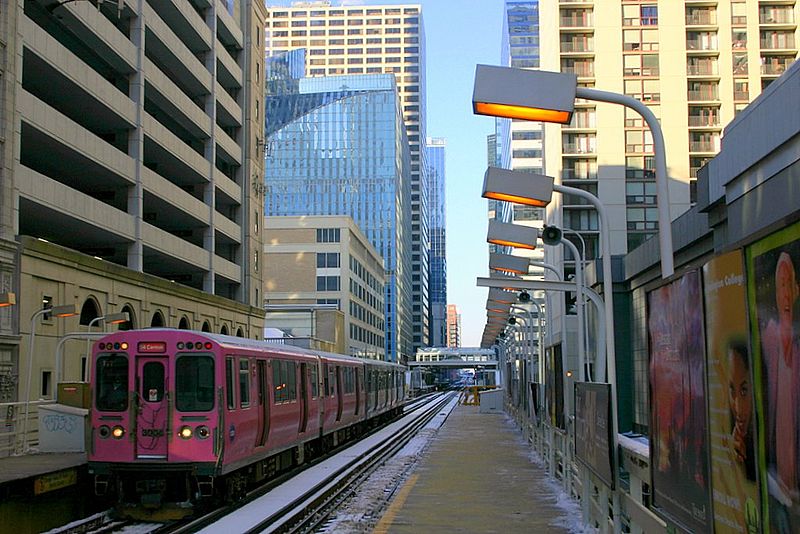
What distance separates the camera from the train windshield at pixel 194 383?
15234 mm

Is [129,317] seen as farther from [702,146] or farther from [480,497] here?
[702,146]

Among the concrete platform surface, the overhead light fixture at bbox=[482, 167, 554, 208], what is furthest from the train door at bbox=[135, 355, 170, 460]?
the overhead light fixture at bbox=[482, 167, 554, 208]

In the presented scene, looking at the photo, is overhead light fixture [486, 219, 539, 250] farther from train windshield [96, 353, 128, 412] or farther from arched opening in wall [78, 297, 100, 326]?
arched opening in wall [78, 297, 100, 326]

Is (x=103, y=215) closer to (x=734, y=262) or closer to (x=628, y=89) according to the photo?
(x=734, y=262)

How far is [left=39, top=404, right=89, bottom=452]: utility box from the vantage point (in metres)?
17.5

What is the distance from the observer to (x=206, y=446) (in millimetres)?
15055

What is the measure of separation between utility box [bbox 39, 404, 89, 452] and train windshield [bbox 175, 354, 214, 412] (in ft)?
10.6

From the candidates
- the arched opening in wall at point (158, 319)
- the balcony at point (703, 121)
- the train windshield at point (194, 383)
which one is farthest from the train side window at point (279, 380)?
the balcony at point (703, 121)

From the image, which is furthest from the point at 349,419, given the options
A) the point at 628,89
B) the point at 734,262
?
the point at 628,89

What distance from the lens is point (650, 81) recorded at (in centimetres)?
6875

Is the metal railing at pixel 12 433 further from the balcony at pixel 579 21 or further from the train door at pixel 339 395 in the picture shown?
the balcony at pixel 579 21

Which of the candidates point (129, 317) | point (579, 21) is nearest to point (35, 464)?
point (129, 317)

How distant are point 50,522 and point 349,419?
16.1 m

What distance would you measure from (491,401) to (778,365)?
54.4 meters
